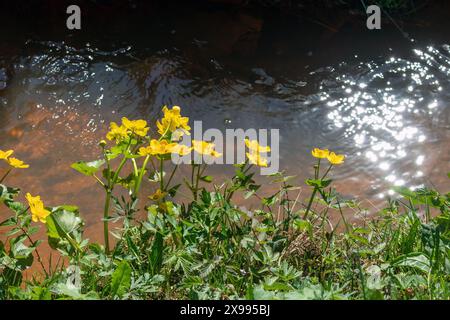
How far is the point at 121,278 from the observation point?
1794 mm

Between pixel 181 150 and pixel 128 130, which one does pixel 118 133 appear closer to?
pixel 128 130

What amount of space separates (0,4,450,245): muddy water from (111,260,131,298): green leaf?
103cm

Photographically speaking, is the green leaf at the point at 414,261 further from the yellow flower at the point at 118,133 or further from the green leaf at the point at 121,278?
the yellow flower at the point at 118,133

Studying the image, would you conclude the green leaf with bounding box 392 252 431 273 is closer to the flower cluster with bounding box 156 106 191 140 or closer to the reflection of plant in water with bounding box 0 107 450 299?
the reflection of plant in water with bounding box 0 107 450 299

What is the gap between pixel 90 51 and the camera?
4.01 metres

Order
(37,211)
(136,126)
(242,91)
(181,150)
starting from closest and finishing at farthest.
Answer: (37,211) → (181,150) → (136,126) → (242,91)

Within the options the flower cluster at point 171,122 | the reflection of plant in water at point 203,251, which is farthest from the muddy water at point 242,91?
the flower cluster at point 171,122

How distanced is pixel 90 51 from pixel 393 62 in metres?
2.00

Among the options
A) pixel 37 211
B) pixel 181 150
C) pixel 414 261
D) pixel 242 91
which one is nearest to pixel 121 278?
pixel 37 211

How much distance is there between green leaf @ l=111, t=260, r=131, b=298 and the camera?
179cm

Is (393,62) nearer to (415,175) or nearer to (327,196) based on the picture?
(415,175)

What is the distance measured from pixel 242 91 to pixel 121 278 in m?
2.14

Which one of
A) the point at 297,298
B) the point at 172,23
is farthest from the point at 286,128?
the point at 297,298

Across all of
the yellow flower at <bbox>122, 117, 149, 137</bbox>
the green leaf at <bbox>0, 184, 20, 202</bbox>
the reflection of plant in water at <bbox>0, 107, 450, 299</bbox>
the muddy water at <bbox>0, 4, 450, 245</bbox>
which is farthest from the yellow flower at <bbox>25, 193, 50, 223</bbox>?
the muddy water at <bbox>0, 4, 450, 245</bbox>
